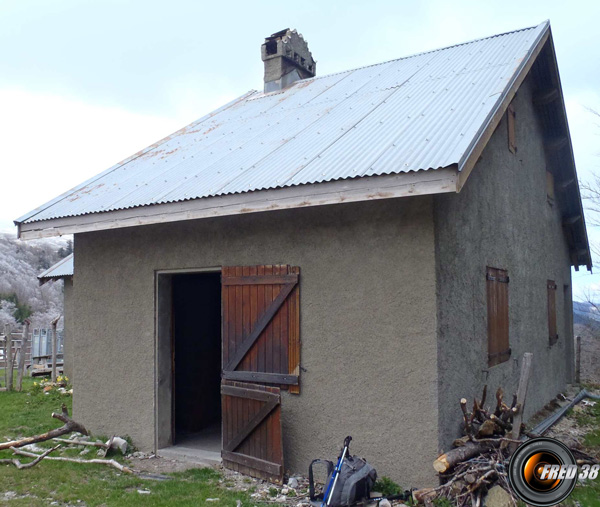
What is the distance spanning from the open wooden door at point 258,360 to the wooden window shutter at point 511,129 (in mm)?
3903

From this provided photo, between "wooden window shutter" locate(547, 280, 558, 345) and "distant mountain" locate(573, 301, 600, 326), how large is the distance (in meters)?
6.24

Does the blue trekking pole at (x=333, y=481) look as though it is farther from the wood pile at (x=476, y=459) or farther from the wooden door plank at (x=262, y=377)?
the wooden door plank at (x=262, y=377)

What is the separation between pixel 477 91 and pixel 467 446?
4.01 meters

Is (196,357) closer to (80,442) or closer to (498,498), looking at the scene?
(80,442)

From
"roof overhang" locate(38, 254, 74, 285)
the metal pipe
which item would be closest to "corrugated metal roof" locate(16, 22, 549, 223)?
the metal pipe

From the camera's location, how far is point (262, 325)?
6.56m

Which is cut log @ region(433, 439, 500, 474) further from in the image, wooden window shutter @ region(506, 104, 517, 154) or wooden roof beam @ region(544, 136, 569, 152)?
wooden roof beam @ region(544, 136, 569, 152)

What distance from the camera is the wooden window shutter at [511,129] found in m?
8.26

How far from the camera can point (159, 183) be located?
25.6ft

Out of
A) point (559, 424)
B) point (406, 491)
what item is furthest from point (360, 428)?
point (559, 424)

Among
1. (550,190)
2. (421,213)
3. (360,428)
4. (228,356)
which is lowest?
(360,428)

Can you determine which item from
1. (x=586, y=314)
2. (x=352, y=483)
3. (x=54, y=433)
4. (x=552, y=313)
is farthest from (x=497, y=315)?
(x=586, y=314)

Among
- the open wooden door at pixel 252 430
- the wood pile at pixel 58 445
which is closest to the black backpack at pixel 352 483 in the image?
the open wooden door at pixel 252 430

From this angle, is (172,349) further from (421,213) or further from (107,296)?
(421,213)
